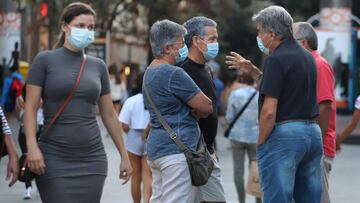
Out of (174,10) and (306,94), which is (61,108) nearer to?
(306,94)

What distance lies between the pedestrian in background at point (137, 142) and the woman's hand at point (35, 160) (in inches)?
174

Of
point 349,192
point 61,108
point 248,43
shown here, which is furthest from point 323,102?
point 248,43

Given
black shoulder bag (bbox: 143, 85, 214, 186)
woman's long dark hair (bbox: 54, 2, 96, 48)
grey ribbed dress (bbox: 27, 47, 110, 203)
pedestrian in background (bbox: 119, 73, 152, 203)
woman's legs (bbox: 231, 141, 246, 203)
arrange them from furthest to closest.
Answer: woman's legs (bbox: 231, 141, 246, 203) → pedestrian in background (bbox: 119, 73, 152, 203) → black shoulder bag (bbox: 143, 85, 214, 186) → woman's long dark hair (bbox: 54, 2, 96, 48) → grey ribbed dress (bbox: 27, 47, 110, 203)

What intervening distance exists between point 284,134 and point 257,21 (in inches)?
32.2

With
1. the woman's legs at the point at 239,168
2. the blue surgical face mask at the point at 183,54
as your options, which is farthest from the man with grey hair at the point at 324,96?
the woman's legs at the point at 239,168

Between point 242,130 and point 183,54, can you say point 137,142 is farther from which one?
point 183,54

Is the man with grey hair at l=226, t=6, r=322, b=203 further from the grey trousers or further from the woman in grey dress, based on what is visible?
the grey trousers

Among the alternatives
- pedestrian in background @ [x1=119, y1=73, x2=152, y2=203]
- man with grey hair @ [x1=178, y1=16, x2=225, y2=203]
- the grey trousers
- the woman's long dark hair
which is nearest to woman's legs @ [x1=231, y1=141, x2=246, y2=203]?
the grey trousers

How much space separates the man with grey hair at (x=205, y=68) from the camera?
7.81m

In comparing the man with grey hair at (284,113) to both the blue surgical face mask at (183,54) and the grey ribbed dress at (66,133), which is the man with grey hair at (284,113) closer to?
the blue surgical face mask at (183,54)

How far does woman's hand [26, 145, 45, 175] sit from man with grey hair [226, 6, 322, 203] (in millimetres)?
1479

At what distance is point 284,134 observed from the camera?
6.68m

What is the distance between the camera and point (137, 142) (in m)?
10.9

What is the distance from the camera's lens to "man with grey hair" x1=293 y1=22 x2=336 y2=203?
7430 millimetres
